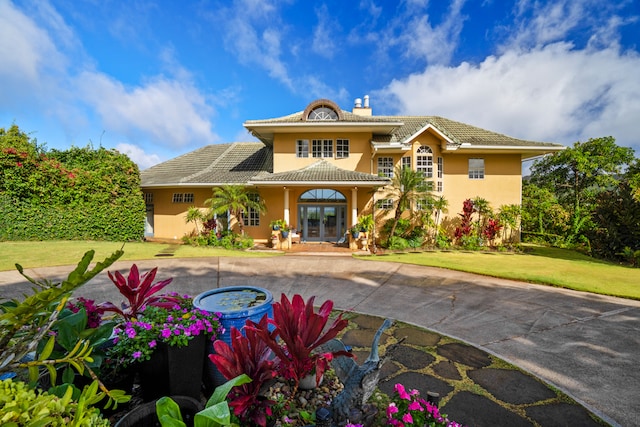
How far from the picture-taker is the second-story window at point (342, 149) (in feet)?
53.5

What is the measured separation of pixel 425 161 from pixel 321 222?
7.07m

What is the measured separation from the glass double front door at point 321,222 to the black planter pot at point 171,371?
44.8 ft

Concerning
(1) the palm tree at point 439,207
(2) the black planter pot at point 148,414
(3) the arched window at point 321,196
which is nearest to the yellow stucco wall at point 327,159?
(3) the arched window at point 321,196

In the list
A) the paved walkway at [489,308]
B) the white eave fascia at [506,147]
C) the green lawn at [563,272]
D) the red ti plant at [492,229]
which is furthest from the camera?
the red ti plant at [492,229]

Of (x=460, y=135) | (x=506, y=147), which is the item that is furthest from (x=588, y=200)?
(x=460, y=135)

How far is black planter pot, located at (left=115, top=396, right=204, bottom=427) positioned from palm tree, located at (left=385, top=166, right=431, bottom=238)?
1332cm

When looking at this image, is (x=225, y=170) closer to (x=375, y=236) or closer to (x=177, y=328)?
(x=375, y=236)

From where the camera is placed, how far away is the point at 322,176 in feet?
46.8

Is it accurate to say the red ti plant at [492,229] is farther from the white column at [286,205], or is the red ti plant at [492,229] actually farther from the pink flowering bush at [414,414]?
the pink flowering bush at [414,414]

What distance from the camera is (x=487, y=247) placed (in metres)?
15.7

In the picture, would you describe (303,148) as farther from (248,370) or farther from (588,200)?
(588,200)

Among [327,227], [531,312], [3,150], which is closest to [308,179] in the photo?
[327,227]

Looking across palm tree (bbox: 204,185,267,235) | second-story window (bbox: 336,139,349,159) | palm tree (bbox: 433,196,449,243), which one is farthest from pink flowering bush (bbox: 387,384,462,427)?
second-story window (bbox: 336,139,349,159)

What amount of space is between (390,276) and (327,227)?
Result: 8.13 meters
